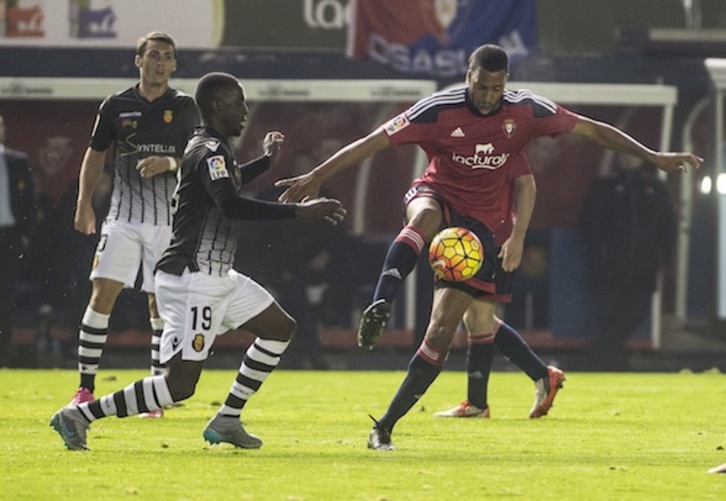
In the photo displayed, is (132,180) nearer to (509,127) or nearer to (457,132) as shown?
(457,132)

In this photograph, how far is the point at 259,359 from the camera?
381 inches

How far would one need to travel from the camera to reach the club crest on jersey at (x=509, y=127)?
413 inches

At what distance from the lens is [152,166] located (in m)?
11.5

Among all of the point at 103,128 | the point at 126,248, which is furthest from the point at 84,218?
the point at 103,128

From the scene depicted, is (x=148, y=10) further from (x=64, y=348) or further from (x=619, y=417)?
(x=619, y=417)

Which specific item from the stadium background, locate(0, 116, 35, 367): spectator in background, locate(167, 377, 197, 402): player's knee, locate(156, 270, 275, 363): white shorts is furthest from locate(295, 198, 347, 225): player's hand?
the stadium background

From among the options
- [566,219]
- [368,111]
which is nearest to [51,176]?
[368,111]

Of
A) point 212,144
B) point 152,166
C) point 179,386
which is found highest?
point 212,144

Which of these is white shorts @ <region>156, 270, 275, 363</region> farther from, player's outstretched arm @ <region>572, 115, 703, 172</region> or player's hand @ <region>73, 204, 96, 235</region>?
player's hand @ <region>73, 204, 96, 235</region>

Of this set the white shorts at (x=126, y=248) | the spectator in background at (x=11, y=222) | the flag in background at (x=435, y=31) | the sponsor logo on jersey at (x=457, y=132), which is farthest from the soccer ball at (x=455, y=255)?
the flag in background at (x=435, y=31)

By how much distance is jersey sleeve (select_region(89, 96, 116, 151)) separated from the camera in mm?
11906

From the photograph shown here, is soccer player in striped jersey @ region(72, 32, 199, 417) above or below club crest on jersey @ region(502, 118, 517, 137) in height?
below

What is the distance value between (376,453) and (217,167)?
1536 mm

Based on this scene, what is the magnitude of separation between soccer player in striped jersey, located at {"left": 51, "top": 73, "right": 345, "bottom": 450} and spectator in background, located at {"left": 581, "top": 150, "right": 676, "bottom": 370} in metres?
10.7
